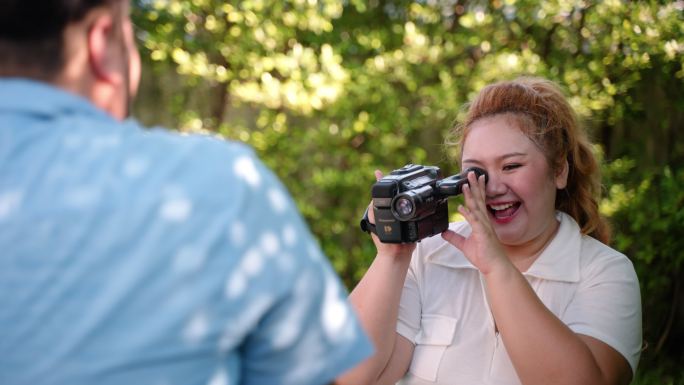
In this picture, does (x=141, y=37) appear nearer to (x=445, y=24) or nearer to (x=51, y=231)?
(x=445, y=24)

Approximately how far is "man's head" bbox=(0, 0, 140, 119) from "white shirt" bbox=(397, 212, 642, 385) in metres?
1.50

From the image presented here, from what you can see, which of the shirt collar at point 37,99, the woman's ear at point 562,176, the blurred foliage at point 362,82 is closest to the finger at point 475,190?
the woman's ear at point 562,176

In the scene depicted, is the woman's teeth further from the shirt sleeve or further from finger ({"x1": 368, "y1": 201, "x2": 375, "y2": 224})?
the shirt sleeve

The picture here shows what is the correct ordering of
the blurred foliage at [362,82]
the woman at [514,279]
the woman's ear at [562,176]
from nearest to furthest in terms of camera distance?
the woman at [514,279], the woman's ear at [562,176], the blurred foliage at [362,82]

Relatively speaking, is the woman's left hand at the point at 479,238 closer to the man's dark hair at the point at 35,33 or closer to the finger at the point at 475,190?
the finger at the point at 475,190

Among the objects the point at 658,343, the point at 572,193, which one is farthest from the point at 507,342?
the point at 658,343

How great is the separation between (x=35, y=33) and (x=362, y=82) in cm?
362

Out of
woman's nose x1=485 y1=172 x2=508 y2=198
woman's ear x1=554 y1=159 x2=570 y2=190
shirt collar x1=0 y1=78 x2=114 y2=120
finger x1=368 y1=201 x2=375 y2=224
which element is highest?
shirt collar x1=0 y1=78 x2=114 y2=120

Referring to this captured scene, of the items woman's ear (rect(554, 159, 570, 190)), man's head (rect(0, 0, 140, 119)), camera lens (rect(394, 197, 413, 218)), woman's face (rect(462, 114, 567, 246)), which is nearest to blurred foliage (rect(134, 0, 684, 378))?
woman's ear (rect(554, 159, 570, 190))

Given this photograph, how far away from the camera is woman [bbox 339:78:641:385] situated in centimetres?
207

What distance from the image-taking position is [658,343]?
11.3ft

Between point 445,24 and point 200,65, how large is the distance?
1.43 metres

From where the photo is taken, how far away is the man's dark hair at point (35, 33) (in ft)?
3.11

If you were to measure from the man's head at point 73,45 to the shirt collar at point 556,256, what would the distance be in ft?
5.14
